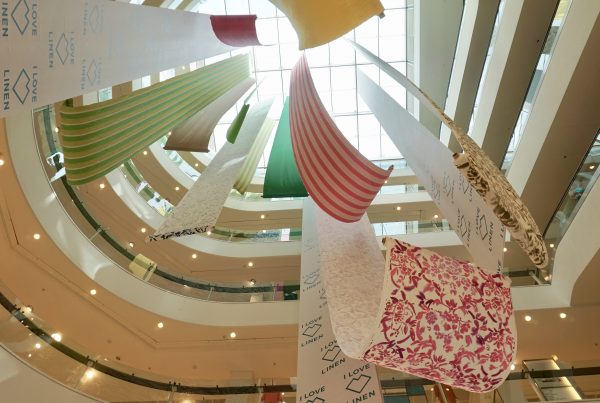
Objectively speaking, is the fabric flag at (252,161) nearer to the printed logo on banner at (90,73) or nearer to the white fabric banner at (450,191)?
the white fabric banner at (450,191)

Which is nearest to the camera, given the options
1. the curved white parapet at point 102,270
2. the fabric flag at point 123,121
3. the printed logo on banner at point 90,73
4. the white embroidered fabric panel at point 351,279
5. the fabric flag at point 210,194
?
the printed logo on banner at point 90,73

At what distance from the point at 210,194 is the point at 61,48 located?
3.83 metres

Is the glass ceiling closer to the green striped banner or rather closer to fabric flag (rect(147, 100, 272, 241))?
the green striped banner

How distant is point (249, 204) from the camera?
50.6ft

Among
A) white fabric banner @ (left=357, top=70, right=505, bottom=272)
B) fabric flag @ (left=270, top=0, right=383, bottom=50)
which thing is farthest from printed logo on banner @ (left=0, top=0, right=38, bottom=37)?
fabric flag @ (left=270, top=0, right=383, bottom=50)

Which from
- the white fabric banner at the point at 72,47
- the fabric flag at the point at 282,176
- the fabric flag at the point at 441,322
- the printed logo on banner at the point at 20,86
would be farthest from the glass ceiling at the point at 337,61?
the fabric flag at the point at 441,322

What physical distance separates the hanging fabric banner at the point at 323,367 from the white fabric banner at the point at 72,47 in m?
3.13

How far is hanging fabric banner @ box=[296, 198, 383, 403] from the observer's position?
400 centimetres

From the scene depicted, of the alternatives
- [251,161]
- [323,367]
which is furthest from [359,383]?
[251,161]

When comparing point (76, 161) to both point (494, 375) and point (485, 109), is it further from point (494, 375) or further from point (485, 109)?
point (485, 109)

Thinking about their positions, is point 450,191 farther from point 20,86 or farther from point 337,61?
point 337,61

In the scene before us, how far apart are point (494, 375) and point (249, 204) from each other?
42.8 ft

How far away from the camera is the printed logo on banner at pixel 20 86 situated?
6.68ft

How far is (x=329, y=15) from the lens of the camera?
4723 mm
